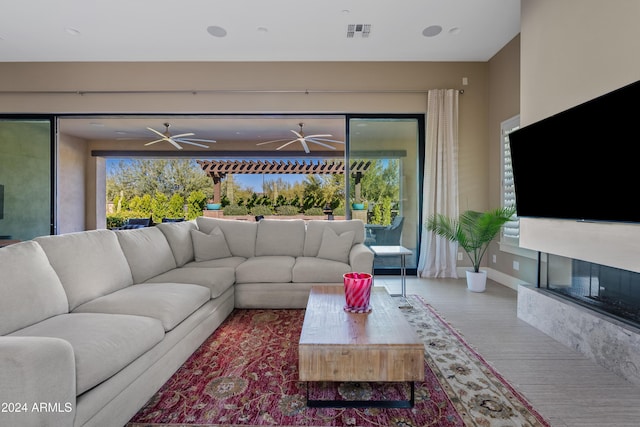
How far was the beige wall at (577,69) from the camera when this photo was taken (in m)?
2.15

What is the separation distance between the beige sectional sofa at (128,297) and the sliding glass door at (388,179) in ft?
4.14

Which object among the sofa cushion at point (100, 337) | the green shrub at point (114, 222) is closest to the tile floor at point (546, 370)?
the sofa cushion at point (100, 337)

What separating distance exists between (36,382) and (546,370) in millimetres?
2704

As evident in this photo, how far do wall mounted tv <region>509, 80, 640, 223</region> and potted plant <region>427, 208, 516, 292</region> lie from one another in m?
0.86

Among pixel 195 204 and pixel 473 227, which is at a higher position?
pixel 195 204

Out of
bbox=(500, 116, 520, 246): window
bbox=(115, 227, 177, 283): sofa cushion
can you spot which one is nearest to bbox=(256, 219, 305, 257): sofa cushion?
bbox=(115, 227, 177, 283): sofa cushion

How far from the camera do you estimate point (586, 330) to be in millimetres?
2361

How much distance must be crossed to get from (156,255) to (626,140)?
360 centimetres

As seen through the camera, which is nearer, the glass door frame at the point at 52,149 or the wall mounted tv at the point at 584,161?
the wall mounted tv at the point at 584,161

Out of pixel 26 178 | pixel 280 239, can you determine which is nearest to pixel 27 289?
pixel 280 239

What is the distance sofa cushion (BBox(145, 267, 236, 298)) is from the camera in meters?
2.80

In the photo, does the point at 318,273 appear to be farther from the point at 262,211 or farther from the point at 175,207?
the point at 175,207

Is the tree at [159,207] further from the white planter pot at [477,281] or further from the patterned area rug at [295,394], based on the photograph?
the white planter pot at [477,281]

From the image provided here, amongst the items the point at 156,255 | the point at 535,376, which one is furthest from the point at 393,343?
the point at 156,255
